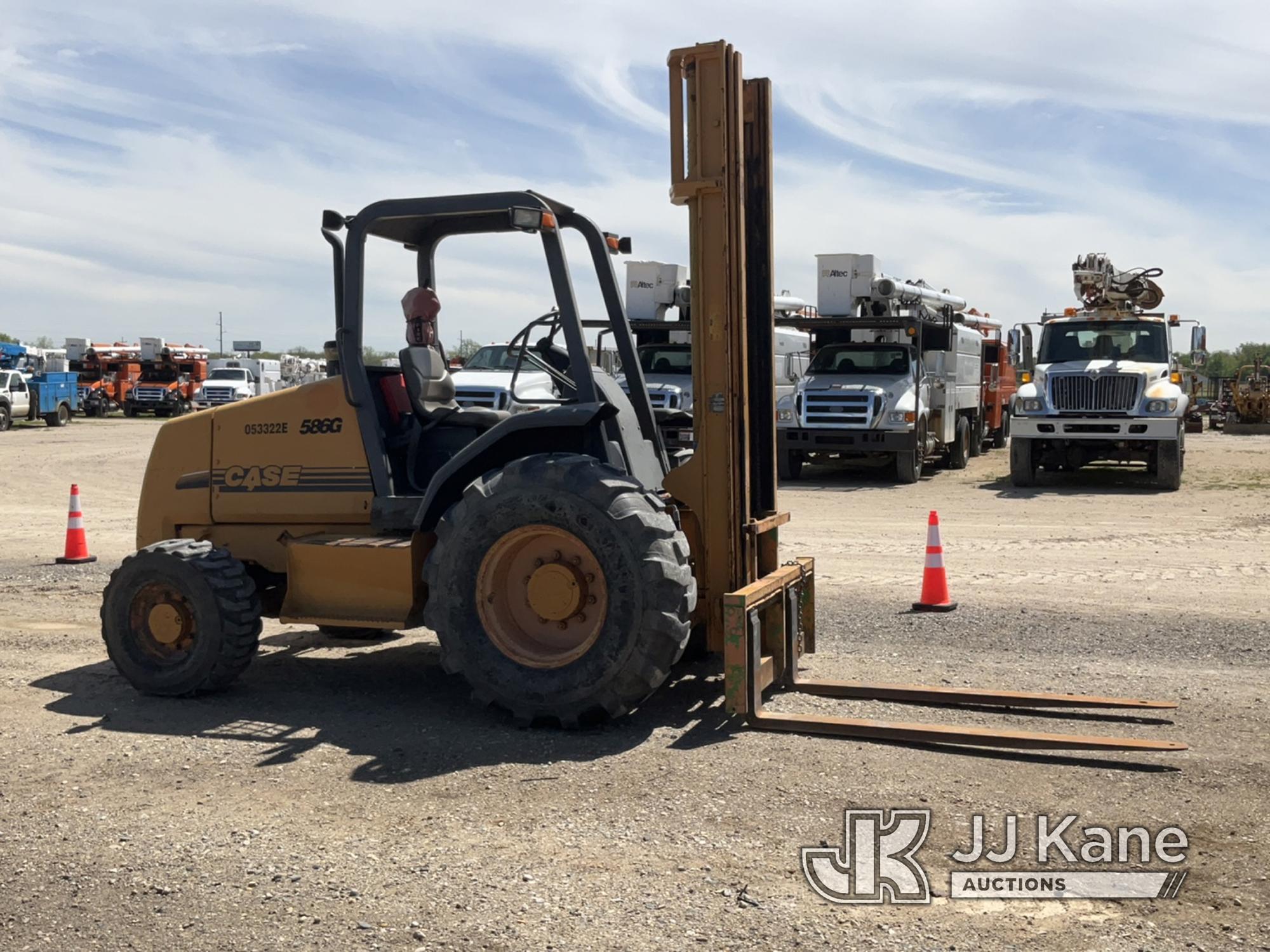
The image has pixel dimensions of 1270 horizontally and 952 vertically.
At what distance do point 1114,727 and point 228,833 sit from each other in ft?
13.5

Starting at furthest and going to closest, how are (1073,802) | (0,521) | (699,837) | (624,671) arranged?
1. (0,521)
2. (624,671)
3. (1073,802)
4. (699,837)

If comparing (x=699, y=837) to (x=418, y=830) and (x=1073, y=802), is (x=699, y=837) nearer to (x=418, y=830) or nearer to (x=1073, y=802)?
(x=418, y=830)

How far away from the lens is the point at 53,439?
32.7m

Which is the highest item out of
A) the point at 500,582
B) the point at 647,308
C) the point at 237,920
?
the point at 647,308

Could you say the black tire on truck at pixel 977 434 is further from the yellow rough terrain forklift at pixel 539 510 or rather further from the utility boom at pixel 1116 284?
the yellow rough terrain forklift at pixel 539 510

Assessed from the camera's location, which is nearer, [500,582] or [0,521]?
[500,582]

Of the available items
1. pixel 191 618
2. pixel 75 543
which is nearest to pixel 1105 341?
pixel 75 543

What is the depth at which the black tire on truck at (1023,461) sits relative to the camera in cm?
1966

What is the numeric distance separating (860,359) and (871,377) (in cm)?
50

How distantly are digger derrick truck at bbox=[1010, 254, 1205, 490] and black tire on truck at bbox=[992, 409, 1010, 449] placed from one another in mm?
8703

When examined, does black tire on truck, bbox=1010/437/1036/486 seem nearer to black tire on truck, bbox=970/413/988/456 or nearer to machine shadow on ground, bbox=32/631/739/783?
black tire on truck, bbox=970/413/988/456

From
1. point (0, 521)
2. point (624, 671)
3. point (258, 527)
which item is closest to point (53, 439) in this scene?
point (0, 521)

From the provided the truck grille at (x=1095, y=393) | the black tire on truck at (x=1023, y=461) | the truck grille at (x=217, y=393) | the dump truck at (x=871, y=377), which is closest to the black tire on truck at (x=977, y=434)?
the dump truck at (x=871, y=377)

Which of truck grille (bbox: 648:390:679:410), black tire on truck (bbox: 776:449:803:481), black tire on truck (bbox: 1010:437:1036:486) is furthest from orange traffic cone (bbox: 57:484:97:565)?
black tire on truck (bbox: 1010:437:1036:486)
